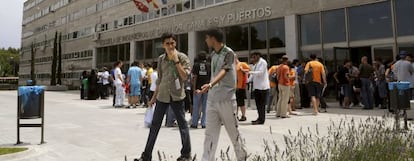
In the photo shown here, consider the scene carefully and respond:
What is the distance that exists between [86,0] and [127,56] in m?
13.9

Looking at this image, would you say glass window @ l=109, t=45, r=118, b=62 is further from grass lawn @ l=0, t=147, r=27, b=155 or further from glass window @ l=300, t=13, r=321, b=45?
grass lawn @ l=0, t=147, r=27, b=155

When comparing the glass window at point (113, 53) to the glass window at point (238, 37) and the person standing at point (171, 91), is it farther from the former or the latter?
the person standing at point (171, 91)

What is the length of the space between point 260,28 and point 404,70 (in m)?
9.69

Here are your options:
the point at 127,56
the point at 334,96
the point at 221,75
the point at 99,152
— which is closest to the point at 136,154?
the point at 99,152

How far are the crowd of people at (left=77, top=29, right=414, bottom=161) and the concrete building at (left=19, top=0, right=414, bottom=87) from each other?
2171mm

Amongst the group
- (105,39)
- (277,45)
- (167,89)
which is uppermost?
(105,39)

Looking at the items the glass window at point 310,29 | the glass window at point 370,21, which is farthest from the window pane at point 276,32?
the glass window at point 370,21

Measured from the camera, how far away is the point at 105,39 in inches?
1305

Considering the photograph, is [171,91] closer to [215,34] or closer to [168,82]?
[168,82]

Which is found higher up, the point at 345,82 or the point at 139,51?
the point at 139,51

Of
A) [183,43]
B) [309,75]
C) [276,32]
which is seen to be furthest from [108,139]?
[183,43]

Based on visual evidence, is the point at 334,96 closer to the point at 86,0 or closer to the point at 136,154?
the point at 136,154

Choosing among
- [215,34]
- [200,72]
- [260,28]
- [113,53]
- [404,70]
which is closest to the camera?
[215,34]

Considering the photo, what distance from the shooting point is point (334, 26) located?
16062 mm
